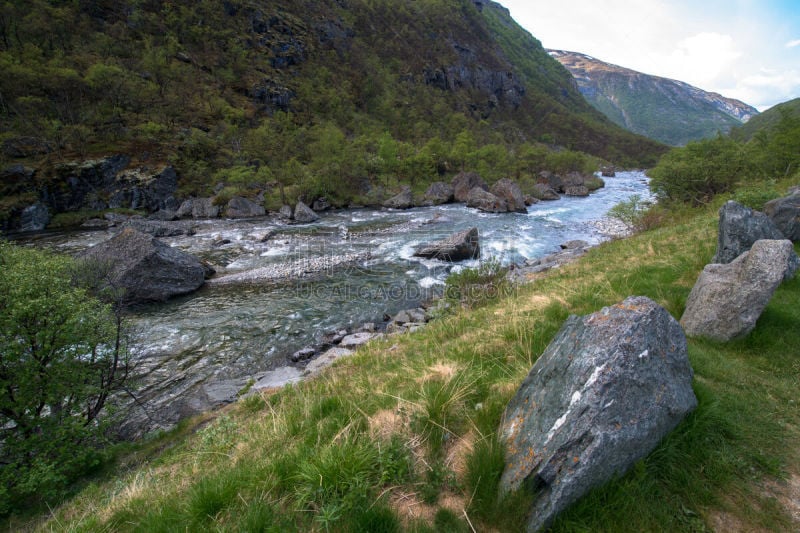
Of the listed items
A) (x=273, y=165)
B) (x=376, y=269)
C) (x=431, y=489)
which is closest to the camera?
→ (x=431, y=489)

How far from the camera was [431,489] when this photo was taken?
2.64 m

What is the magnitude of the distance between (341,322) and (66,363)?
7935 mm

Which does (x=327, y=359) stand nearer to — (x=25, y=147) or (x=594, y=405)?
(x=594, y=405)

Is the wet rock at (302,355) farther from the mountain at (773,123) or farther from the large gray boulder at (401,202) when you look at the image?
the mountain at (773,123)

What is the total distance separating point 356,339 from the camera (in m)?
11.4

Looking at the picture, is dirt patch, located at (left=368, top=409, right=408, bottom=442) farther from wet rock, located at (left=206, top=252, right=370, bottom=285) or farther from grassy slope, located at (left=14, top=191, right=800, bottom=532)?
wet rock, located at (left=206, top=252, right=370, bottom=285)

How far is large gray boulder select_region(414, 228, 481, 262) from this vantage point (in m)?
20.0

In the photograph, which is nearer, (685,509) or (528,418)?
(685,509)

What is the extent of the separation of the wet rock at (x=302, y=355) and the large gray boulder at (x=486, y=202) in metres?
31.9

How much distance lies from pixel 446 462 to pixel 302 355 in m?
9.00

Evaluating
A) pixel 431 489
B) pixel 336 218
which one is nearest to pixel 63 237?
pixel 336 218

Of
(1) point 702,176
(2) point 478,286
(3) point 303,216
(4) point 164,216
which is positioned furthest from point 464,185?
(2) point 478,286

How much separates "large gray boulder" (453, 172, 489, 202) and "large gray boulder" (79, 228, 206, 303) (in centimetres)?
3711

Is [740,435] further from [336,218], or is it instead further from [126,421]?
[336,218]
